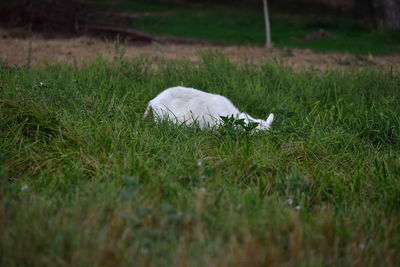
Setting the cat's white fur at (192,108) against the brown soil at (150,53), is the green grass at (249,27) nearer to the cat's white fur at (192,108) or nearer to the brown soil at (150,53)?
the brown soil at (150,53)

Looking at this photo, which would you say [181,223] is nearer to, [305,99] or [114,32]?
[305,99]

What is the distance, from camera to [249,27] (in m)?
12.5

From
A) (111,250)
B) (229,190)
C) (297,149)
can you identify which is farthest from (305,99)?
(111,250)

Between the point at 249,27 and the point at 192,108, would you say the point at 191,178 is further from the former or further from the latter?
the point at 249,27

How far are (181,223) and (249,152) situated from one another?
121 centimetres

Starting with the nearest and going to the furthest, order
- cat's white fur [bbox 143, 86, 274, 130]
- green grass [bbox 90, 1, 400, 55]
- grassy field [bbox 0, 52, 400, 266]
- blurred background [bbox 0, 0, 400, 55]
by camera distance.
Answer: grassy field [bbox 0, 52, 400, 266] < cat's white fur [bbox 143, 86, 274, 130] < green grass [bbox 90, 1, 400, 55] < blurred background [bbox 0, 0, 400, 55]

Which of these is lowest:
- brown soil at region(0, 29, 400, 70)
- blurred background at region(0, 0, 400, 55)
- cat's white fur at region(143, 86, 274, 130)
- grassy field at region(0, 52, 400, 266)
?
grassy field at region(0, 52, 400, 266)

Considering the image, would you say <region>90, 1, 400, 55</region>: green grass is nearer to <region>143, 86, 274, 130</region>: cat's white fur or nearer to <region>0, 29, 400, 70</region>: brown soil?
<region>0, 29, 400, 70</region>: brown soil

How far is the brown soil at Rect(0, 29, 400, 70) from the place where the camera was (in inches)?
267

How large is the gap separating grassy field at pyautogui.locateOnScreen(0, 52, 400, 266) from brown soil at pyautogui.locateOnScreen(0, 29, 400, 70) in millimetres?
1694

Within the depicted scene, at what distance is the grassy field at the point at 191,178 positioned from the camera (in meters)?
2.23

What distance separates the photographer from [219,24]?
12531 millimetres

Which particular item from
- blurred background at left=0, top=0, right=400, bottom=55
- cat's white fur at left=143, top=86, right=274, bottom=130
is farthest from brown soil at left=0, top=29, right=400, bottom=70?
cat's white fur at left=143, top=86, right=274, bottom=130

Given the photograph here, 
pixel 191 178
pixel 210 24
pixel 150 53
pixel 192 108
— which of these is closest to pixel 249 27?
pixel 210 24
